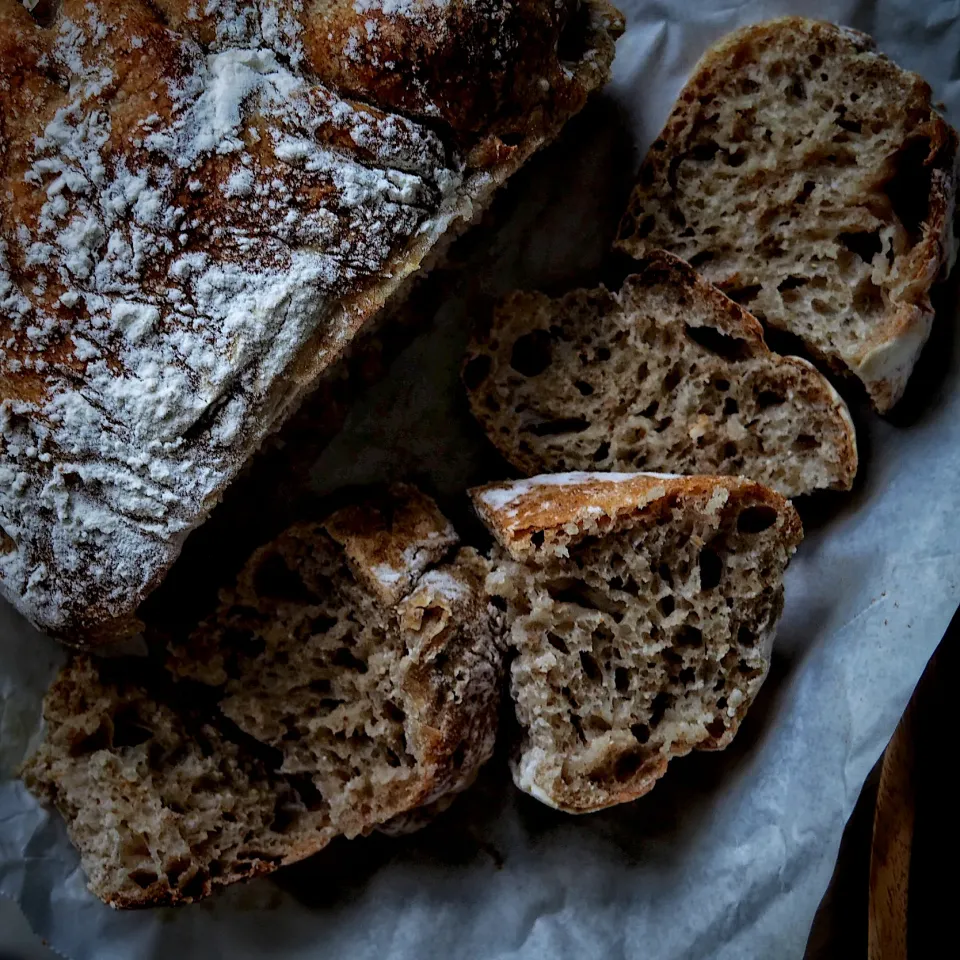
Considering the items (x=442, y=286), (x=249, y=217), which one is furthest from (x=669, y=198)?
(x=249, y=217)

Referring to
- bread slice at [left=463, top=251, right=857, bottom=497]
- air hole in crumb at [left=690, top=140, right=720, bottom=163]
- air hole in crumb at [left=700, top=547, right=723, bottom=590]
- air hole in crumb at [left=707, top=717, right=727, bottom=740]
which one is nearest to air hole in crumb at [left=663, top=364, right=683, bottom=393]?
bread slice at [left=463, top=251, right=857, bottom=497]

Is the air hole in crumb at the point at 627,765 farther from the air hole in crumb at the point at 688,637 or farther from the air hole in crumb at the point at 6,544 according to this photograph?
the air hole in crumb at the point at 6,544

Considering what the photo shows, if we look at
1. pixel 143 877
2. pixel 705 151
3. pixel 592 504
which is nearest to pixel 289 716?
pixel 143 877

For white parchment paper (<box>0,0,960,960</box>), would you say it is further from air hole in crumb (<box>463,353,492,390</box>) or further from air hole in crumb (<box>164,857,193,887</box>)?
air hole in crumb (<box>164,857,193,887</box>)

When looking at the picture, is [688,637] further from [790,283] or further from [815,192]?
[815,192]

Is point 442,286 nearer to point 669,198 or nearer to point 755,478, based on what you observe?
point 669,198

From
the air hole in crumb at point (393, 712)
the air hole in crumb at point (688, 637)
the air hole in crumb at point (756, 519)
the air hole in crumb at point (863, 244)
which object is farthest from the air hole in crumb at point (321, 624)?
the air hole in crumb at point (863, 244)
